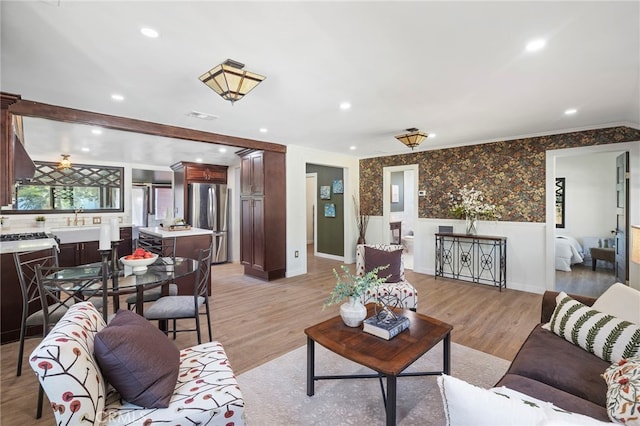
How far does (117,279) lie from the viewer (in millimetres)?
2439

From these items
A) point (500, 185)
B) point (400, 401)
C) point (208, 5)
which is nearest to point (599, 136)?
point (500, 185)

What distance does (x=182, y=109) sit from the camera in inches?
137

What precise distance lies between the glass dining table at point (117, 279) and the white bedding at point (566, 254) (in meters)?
6.57

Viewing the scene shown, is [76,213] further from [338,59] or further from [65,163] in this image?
[338,59]

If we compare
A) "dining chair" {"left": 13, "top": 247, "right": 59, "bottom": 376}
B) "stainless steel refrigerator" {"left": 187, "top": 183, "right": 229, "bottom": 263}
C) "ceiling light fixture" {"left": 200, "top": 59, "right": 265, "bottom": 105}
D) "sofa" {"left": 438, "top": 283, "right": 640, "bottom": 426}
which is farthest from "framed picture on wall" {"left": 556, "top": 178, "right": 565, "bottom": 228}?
"dining chair" {"left": 13, "top": 247, "right": 59, "bottom": 376}

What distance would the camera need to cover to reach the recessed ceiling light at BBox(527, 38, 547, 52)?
2.04 m

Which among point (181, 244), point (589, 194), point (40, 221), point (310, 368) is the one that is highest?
point (589, 194)

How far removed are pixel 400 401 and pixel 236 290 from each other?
130 inches

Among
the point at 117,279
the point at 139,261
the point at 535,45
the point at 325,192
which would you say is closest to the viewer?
the point at 535,45

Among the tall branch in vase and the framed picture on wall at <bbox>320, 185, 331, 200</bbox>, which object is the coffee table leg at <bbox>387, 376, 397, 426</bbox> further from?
the framed picture on wall at <bbox>320, 185, 331, 200</bbox>

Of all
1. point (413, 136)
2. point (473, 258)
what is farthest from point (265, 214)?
point (473, 258)

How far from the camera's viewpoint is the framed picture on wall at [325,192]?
7.60 meters

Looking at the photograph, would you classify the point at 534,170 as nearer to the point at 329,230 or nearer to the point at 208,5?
the point at 329,230

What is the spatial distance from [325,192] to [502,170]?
154 inches
